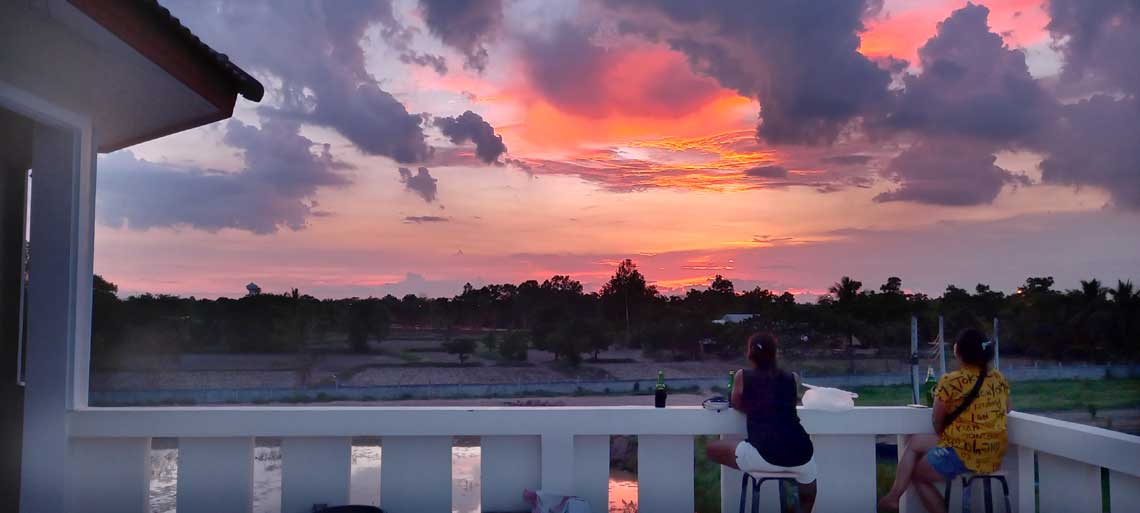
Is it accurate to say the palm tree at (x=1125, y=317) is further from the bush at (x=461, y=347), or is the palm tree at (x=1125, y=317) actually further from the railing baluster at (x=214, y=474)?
the railing baluster at (x=214, y=474)

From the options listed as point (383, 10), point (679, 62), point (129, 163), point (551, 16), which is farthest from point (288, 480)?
point (679, 62)

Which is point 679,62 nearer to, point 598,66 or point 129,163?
point 598,66

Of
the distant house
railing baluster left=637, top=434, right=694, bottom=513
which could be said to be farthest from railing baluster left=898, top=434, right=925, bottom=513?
the distant house

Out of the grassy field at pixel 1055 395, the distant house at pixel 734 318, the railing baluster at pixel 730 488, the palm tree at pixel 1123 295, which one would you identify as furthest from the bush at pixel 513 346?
the railing baluster at pixel 730 488

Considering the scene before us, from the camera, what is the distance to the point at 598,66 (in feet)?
34.8

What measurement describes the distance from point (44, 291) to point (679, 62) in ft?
31.0

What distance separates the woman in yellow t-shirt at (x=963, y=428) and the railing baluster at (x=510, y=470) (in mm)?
1632

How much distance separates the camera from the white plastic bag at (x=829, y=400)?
3438 mm

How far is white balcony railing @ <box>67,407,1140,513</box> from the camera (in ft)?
10.5

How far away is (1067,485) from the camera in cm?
327

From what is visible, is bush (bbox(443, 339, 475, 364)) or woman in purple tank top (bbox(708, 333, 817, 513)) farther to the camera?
bush (bbox(443, 339, 475, 364))

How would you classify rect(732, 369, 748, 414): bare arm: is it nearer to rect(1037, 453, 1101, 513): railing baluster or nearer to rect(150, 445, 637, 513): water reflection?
rect(150, 445, 637, 513): water reflection

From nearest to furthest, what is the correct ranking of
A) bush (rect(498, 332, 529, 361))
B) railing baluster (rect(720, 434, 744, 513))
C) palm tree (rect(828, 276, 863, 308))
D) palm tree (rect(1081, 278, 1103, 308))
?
1. railing baluster (rect(720, 434, 744, 513))
2. palm tree (rect(1081, 278, 1103, 308))
3. palm tree (rect(828, 276, 863, 308))
4. bush (rect(498, 332, 529, 361))

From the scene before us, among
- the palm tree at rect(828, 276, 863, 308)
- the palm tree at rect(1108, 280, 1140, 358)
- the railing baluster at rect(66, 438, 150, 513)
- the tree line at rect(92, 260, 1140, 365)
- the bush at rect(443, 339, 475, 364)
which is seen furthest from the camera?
the bush at rect(443, 339, 475, 364)
